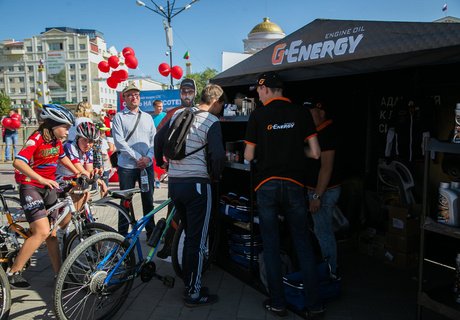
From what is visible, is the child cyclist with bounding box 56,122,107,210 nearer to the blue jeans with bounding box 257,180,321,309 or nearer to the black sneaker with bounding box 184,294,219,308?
the black sneaker with bounding box 184,294,219,308

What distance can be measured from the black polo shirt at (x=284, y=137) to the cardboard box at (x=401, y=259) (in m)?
1.99

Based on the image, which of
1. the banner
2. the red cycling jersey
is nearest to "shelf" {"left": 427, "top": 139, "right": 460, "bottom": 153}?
the red cycling jersey

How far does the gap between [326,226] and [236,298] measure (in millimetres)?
1096

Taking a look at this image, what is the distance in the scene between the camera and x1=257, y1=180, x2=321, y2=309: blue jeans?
2879 millimetres

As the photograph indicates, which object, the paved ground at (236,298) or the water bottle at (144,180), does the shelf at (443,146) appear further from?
the water bottle at (144,180)

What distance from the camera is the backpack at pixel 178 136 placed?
120 inches

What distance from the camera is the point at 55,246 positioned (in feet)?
11.3

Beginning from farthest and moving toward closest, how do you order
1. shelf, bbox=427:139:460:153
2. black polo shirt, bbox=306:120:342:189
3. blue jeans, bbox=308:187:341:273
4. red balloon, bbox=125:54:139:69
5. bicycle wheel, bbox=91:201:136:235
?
red balloon, bbox=125:54:139:69
bicycle wheel, bbox=91:201:136:235
blue jeans, bbox=308:187:341:273
black polo shirt, bbox=306:120:342:189
shelf, bbox=427:139:460:153

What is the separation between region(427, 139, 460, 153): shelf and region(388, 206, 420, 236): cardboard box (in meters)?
1.96

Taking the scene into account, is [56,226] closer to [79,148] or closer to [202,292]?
[79,148]

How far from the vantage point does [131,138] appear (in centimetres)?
457

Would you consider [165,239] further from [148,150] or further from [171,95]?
[171,95]

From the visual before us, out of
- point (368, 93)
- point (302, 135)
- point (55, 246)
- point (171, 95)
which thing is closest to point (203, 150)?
point (302, 135)

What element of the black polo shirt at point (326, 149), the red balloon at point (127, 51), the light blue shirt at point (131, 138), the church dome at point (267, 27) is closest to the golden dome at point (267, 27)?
the church dome at point (267, 27)
